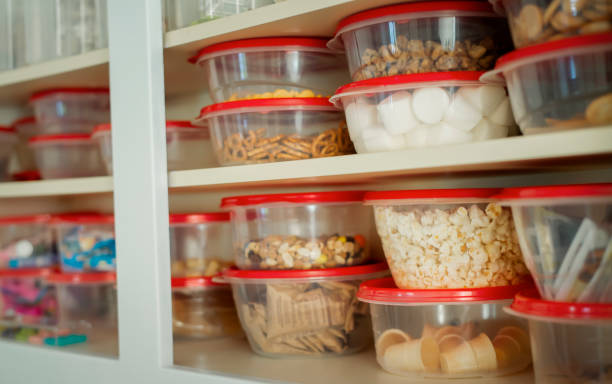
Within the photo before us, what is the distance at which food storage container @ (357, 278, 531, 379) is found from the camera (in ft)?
3.11

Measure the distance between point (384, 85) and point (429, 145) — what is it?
11 cm

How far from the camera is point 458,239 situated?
0.94m

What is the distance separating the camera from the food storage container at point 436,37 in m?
0.94

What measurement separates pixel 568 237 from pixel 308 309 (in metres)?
0.49

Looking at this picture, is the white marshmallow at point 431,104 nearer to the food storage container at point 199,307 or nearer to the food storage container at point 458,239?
the food storage container at point 458,239

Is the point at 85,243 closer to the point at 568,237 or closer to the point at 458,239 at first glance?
the point at 458,239

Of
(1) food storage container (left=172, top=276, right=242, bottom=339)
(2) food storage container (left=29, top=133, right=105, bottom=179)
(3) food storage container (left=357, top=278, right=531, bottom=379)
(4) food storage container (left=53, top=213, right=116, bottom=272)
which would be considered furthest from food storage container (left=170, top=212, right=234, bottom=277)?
(3) food storage container (left=357, top=278, right=531, bottom=379)

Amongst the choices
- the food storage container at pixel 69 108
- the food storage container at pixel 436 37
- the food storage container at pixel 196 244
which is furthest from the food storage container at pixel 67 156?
the food storage container at pixel 436 37

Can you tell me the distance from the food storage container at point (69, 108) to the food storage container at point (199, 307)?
50 centimetres

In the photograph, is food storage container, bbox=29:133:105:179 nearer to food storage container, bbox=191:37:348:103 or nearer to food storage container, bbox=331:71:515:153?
food storage container, bbox=191:37:348:103

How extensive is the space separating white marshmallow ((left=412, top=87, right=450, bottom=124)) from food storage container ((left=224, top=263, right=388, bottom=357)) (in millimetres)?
353

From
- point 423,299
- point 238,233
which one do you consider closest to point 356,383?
point 423,299

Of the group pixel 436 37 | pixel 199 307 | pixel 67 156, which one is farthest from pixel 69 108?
pixel 436 37

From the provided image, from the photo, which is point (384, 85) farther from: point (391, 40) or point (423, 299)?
point (423, 299)
